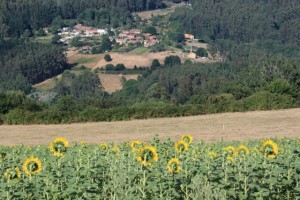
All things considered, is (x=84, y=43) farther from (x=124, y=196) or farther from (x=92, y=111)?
(x=124, y=196)

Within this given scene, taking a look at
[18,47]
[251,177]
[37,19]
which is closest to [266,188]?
[251,177]

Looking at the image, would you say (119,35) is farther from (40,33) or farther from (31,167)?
(31,167)

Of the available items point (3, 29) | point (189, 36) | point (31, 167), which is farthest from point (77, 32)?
point (31, 167)

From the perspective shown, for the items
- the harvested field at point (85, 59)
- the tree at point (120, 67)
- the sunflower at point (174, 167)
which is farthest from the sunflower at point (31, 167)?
the harvested field at point (85, 59)

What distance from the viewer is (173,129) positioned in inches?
1587

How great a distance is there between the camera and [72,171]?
9.78 metres

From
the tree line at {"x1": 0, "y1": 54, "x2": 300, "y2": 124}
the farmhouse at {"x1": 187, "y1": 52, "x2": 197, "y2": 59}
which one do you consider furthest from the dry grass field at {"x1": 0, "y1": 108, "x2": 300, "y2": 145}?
the farmhouse at {"x1": 187, "y1": 52, "x2": 197, "y2": 59}

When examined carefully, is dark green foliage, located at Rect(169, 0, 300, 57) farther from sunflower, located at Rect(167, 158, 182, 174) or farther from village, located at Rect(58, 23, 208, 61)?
sunflower, located at Rect(167, 158, 182, 174)

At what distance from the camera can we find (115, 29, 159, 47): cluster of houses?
17100 centimetres

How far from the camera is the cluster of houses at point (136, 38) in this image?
171 meters

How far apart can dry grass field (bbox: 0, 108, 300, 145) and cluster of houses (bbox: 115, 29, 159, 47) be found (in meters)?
122

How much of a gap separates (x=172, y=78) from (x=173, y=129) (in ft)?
245

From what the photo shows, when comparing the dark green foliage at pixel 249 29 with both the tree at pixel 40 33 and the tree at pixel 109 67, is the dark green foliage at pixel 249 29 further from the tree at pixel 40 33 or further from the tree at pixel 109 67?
the tree at pixel 109 67

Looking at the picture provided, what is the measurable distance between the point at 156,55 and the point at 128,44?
17.5 meters
